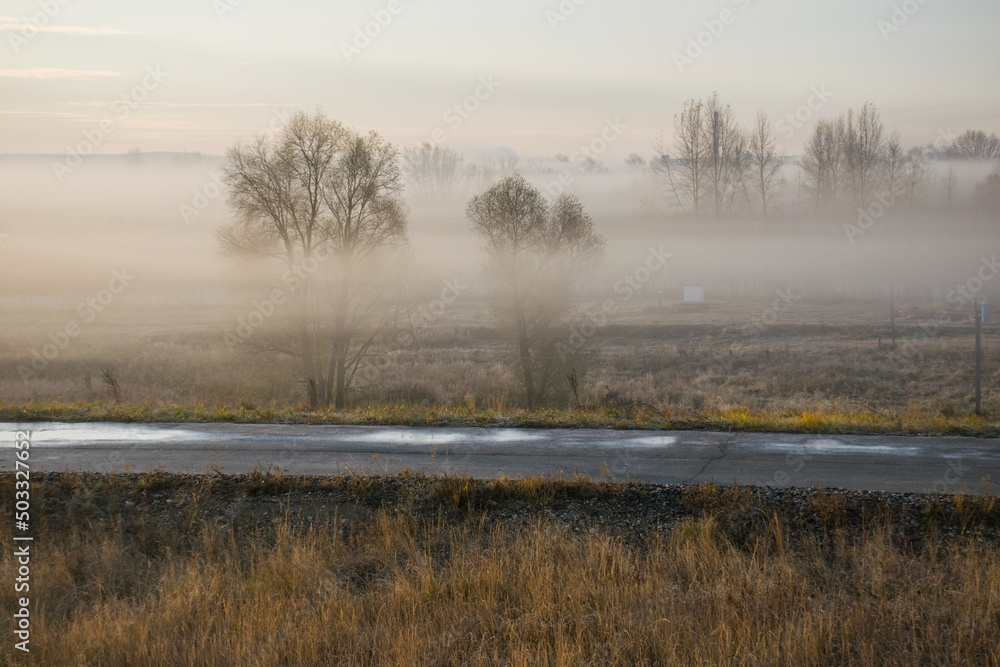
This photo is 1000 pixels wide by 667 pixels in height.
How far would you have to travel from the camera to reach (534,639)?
5750mm

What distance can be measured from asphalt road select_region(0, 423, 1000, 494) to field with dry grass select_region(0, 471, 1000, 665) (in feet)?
2.48

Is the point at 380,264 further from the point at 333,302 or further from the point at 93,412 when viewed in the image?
the point at 93,412

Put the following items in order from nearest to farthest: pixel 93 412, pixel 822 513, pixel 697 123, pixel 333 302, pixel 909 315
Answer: pixel 822 513
pixel 93 412
pixel 333 302
pixel 909 315
pixel 697 123

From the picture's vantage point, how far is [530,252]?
28344 mm

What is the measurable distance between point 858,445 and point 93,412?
561 inches

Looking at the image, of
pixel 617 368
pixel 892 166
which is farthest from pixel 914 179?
pixel 617 368

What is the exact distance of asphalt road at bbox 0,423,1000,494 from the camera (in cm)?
946

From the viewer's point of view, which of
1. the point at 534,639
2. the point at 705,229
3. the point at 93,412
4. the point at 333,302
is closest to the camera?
the point at 534,639

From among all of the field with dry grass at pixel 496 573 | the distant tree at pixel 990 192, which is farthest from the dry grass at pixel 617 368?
the distant tree at pixel 990 192

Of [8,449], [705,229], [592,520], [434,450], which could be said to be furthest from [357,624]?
[705,229]

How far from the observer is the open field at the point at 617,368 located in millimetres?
21781

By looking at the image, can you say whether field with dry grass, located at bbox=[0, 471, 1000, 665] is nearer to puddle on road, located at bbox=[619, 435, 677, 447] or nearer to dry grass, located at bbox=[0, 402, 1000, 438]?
puddle on road, located at bbox=[619, 435, 677, 447]

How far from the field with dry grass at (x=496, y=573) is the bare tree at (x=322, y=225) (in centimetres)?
1656

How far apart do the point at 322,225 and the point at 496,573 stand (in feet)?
71.2
